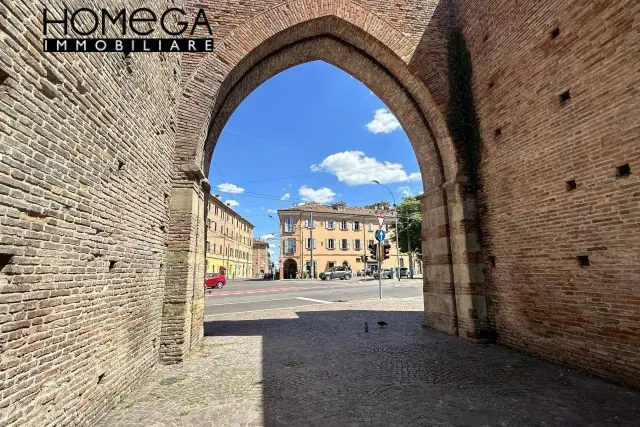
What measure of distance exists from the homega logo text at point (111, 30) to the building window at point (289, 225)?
38.1 m

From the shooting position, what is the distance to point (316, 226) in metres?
45.2

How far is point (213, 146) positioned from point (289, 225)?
121 ft

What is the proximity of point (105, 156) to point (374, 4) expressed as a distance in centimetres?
738

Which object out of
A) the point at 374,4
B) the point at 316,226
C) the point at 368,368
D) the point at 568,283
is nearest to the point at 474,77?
the point at 374,4

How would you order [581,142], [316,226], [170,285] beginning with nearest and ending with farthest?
[581,142] < [170,285] < [316,226]

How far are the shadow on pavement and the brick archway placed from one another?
160 centimetres

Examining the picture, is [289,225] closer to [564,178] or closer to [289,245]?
[289,245]

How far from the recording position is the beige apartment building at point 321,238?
4466 cm

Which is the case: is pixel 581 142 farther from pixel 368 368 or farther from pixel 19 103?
pixel 19 103

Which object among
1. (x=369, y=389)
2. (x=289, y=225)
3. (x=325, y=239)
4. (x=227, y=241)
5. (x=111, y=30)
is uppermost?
(x=289, y=225)

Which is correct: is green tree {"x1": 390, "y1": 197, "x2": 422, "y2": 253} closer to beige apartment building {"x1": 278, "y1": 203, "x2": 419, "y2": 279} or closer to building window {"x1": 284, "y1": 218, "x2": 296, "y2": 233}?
beige apartment building {"x1": 278, "y1": 203, "x2": 419, "y2": 279}

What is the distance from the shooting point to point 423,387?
4.70 metres

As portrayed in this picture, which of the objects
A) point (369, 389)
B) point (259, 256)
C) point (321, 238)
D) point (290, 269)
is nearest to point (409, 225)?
point (321, 238)

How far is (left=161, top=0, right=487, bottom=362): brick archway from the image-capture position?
21.9 feet
